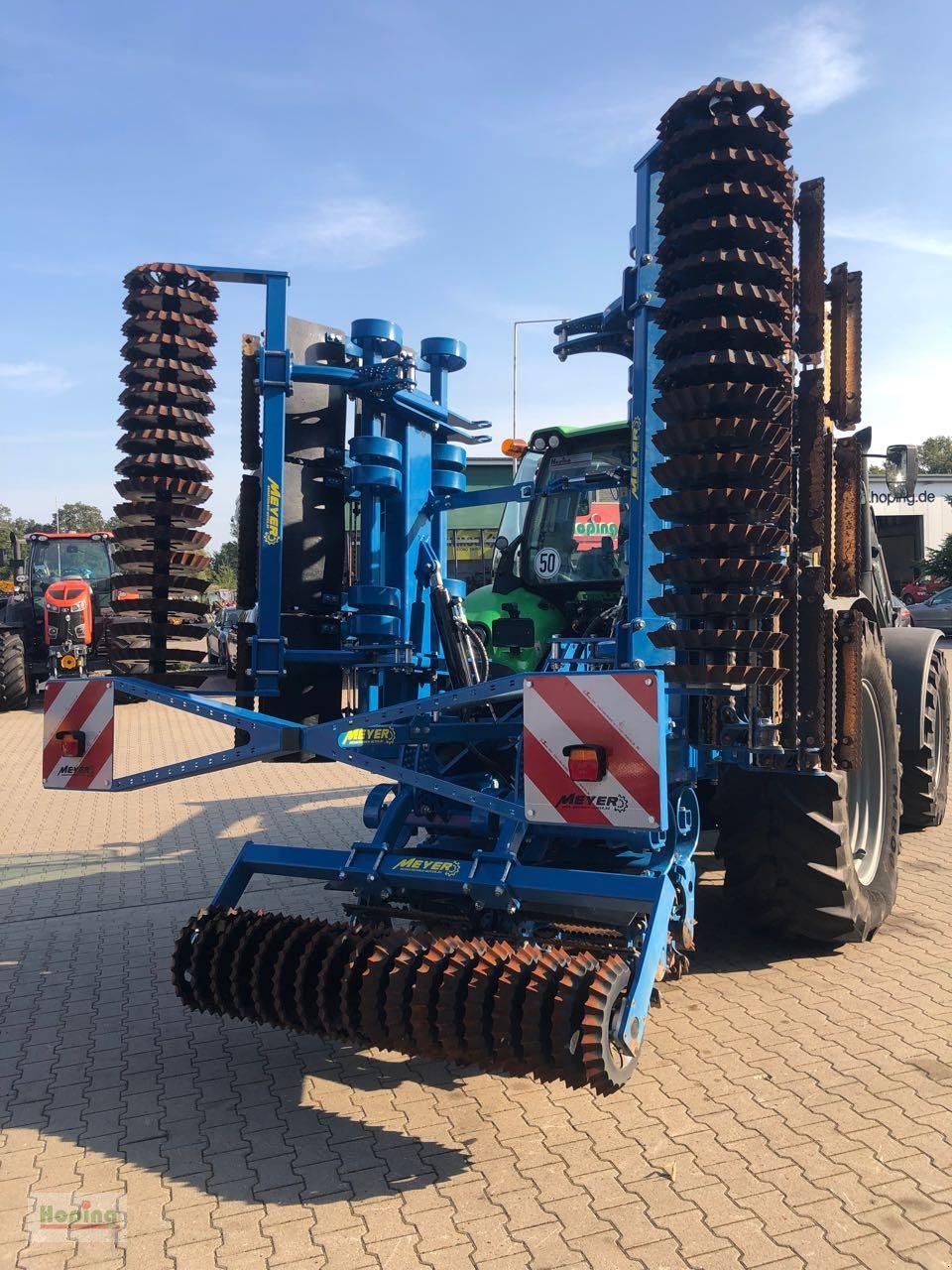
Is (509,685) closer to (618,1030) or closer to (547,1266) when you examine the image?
(618,1030)

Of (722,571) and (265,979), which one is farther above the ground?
(722,571)

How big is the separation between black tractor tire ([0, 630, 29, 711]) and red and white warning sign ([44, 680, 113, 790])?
12167 mm

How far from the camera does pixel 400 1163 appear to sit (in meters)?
2.87

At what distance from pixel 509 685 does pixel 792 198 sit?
1.88 m

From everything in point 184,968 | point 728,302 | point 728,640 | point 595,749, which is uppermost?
point 728,302

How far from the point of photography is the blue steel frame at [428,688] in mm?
3365

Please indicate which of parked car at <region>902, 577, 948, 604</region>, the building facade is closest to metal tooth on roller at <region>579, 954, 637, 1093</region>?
the building facade

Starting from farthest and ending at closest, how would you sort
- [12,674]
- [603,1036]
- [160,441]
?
[12,674], [160,441], [603,1036]

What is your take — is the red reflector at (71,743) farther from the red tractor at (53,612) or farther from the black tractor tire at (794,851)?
the red tractor at (53,612)

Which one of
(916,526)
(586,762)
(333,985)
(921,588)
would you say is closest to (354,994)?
(333,985)

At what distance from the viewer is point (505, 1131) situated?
305cm

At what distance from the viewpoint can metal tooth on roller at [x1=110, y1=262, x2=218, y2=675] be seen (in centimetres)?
376

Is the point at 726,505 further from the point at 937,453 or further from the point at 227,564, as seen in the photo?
the point at 937,453

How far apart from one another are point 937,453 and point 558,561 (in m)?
62.1
